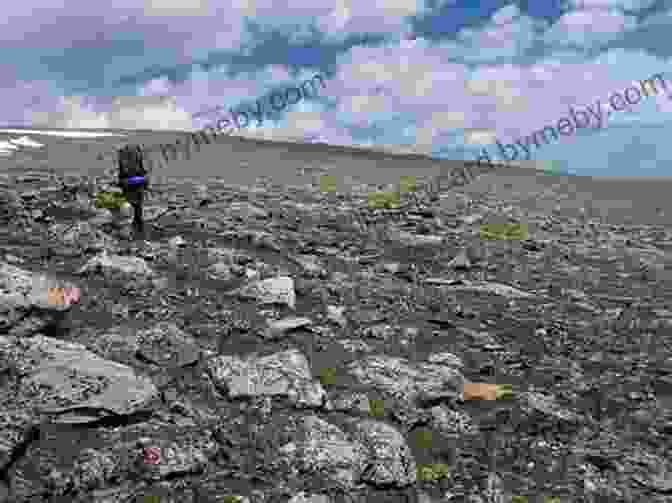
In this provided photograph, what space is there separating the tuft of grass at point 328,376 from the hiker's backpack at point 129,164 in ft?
23.5

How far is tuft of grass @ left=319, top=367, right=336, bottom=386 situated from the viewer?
28.8 feet

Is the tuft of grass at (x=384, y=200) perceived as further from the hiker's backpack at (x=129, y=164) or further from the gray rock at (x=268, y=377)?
the gray rock at (x=268, y=377)

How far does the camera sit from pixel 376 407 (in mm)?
8344

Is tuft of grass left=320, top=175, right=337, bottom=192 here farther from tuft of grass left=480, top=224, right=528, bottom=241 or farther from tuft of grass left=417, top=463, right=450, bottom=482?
tuft of grass left=417, top=463, right=450, bottom=482

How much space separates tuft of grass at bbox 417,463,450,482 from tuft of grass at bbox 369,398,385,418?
1.08 meters

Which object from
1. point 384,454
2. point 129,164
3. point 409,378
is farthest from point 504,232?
point 384,454

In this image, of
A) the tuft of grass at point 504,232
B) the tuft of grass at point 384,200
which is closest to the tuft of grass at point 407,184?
the tuft of grass at point 384,200

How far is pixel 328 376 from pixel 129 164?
7432 millimetres

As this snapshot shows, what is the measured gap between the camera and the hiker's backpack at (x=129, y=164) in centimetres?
1340

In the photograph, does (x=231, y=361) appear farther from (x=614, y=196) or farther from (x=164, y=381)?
(x=614, y=196)

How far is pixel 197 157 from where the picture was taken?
38.7 meters

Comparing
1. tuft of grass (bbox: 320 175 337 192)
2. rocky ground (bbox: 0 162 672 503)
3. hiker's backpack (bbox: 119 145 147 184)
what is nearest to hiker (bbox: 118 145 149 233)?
hiker's backpack (bbox: 119 145 147 184)

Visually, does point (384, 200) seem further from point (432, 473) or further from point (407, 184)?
point (432, 473)

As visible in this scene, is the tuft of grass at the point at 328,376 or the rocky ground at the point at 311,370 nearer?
the rocky ground at the point at 311,370
